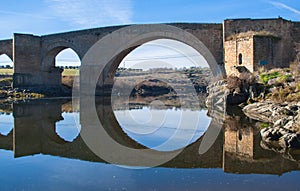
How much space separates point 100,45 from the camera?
25609mm

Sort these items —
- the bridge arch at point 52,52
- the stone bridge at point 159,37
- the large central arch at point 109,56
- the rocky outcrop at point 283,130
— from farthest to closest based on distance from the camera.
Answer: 1. the bridge arch at point 52,52
2. the stone bridge at point 159,37
3. the large central arch at point 109,56
4. the rocky outcrop at point 283,130

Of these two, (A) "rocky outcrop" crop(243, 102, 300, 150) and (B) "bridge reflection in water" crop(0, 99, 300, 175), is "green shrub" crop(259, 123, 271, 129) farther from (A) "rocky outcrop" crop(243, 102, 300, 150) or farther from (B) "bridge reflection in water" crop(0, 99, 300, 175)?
(A) "rocky outcrop" crop(243, 102, 300, 150)

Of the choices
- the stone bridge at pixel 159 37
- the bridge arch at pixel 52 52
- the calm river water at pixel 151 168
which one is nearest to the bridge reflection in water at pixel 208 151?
the calm river water at pixel 151 168

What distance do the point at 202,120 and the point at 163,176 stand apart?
7254mm

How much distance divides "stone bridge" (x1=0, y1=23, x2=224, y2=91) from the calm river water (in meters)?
11.9

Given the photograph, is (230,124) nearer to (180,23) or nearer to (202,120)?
(202,120)

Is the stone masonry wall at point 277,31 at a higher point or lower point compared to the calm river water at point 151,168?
higher

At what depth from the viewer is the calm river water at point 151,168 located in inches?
198

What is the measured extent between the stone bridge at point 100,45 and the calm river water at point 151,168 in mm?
11896

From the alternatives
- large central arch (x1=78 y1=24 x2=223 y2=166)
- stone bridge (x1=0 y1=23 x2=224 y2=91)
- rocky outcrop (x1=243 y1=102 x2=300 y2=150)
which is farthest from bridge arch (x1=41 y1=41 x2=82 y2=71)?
Answer: rocky outcrop (x1=243 y1=102 x2=300 y2=150)

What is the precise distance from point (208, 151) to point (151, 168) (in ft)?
5.99

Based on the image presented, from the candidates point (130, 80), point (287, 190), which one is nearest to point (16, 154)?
point (287, 190)

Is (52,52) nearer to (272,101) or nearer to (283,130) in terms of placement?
(272,101)

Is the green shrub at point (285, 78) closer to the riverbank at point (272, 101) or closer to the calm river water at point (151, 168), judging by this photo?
the riverbank at point (272, 101)
